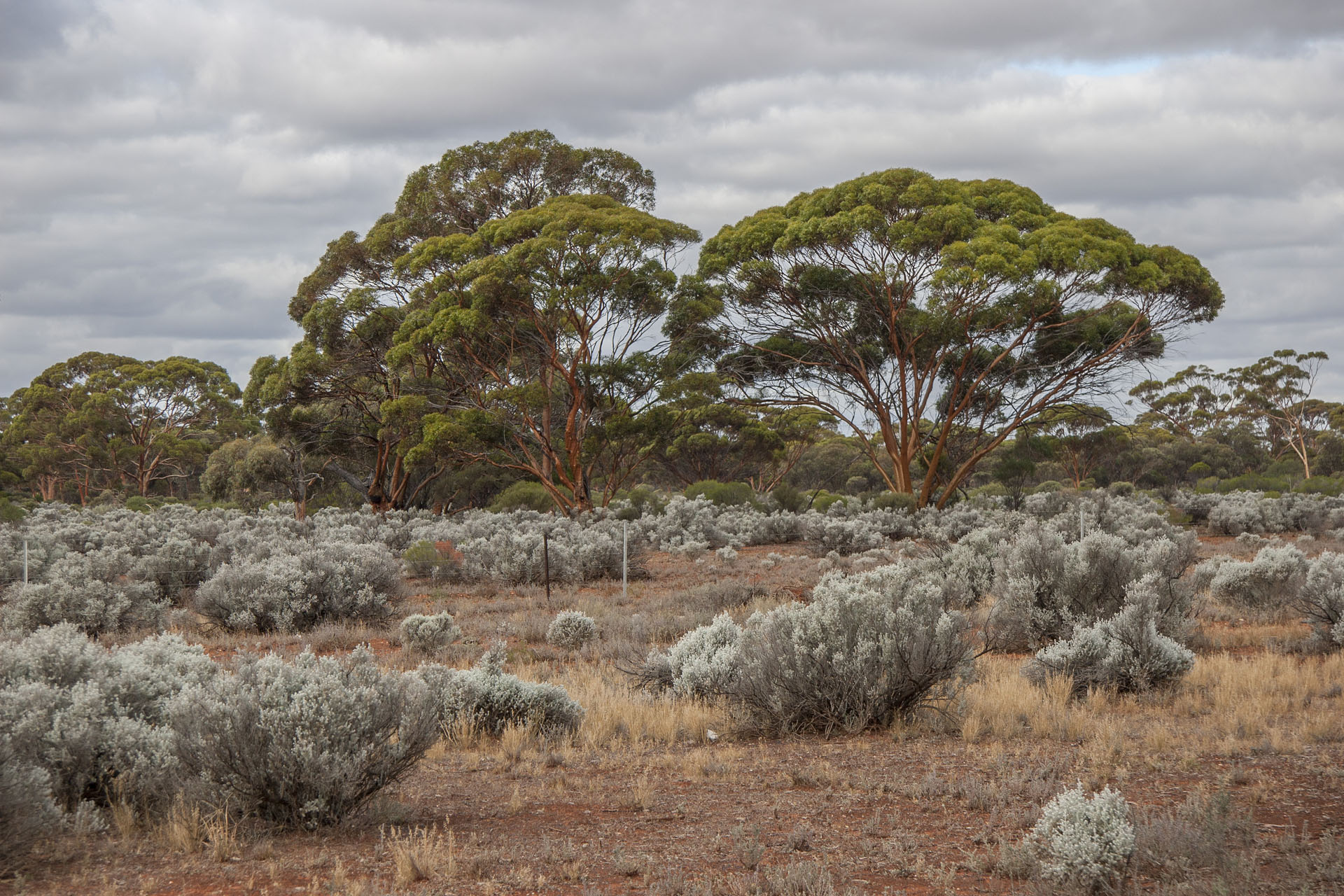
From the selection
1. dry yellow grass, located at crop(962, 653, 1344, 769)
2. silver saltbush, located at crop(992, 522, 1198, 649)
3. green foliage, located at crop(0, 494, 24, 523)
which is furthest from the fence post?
green foliage, located at crop(0, 494, 24, 523)

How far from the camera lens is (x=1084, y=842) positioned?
4.16 metres

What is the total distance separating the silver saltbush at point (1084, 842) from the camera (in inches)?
163

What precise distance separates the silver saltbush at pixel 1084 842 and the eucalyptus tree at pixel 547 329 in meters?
24.6

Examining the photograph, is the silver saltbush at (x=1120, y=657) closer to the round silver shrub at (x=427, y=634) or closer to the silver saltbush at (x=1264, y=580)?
the silver saltbush at (x=1264, y=580)

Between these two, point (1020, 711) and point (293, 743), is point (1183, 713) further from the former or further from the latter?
point (293, 743)

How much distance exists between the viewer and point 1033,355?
28.8m

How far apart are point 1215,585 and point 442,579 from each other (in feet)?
41.4

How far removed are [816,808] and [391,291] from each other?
33.4 m

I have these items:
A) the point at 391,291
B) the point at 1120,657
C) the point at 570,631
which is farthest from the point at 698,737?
the point at 391,291

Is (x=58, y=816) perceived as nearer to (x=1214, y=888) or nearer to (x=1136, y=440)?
(x=1214, y=888)

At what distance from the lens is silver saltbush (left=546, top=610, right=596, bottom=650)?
11.6m

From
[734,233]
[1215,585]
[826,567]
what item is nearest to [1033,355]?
[734,233]

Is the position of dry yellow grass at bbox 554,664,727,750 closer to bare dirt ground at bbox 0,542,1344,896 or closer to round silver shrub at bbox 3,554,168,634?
bare dirt ground at bbox 0,542,1344,896

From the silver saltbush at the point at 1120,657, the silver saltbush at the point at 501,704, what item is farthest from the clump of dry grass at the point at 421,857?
the silver saltbush at the point at 1120,657
